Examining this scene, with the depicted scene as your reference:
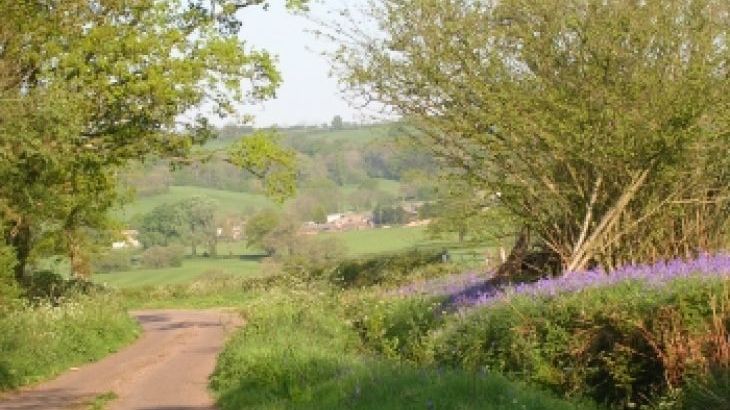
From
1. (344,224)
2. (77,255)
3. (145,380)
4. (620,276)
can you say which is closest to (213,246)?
(344,224)

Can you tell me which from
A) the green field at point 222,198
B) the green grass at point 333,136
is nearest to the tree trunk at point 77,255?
the green field at point 222,198

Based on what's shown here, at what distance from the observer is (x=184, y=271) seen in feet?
301

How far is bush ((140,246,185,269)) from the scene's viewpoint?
10012cm

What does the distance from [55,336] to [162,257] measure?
255 feet

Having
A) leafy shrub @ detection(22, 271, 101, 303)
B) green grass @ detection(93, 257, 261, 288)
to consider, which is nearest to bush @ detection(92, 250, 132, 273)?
green grass @ detection(93, 257, 261, 288)

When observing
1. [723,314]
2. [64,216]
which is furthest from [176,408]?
[64,216]

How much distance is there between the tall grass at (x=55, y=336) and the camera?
68.7ft

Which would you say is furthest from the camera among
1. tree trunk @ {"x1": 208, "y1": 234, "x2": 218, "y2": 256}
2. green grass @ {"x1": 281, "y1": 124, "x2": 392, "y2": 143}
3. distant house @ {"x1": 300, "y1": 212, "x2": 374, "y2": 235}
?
green grass @ {"x1": 281, "y1": 124, "x2": 392, "y2": 143}

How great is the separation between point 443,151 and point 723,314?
685 cm

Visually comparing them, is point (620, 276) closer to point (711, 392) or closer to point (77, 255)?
point (711, 392)

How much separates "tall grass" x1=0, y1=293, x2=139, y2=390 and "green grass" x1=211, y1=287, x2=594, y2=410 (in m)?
3.65

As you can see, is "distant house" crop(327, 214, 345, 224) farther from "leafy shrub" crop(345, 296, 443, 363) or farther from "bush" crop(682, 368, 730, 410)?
"bush" crop(682, 368, 730, 410)

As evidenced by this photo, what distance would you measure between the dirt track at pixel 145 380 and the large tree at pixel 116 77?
5.15 m

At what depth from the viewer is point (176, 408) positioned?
16125 mm
